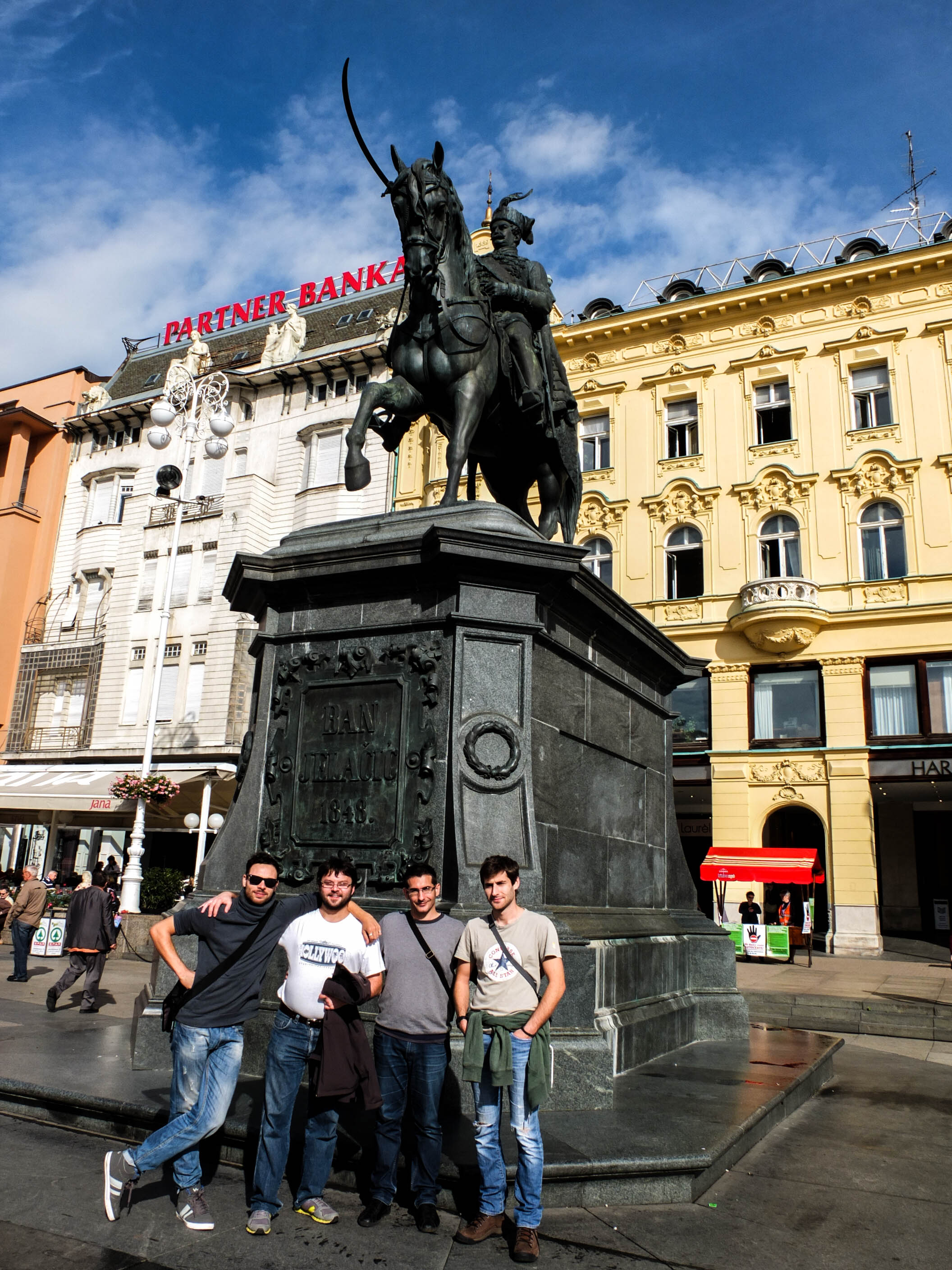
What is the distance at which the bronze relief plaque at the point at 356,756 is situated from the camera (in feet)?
20.1

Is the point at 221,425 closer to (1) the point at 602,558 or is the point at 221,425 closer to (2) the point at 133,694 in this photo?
(1) the point at 602,558

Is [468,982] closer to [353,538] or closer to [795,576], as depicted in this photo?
[353,538]

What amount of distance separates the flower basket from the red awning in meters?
12.9

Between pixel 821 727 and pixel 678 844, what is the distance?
732 inches

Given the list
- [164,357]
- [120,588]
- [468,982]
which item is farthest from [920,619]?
[164,357]

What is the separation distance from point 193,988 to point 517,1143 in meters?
1.47

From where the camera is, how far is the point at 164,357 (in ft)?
146

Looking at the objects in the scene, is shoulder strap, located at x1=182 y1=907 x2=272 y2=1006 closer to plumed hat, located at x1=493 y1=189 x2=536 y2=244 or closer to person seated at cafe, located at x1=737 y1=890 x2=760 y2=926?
plumed hat, located at x1=493 y1=189 x2=536 y2=244

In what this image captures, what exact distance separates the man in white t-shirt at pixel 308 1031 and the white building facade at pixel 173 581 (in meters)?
27.0

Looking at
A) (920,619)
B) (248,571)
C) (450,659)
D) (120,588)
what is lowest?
(450,659)

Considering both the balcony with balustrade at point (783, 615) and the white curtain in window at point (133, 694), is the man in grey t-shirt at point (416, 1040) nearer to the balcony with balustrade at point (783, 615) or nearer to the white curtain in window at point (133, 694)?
the balcony with balustrade at point (783, 615)

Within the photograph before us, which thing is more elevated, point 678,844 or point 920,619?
point 920,619

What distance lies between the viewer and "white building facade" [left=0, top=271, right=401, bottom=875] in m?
33.4

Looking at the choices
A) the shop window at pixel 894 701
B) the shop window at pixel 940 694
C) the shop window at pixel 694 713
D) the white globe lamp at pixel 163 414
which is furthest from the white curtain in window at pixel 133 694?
the shop window at pixel 940 694
